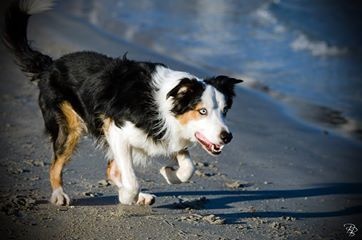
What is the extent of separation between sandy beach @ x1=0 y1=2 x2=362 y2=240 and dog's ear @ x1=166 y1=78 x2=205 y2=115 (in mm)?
904

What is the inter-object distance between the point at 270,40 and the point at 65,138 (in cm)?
934

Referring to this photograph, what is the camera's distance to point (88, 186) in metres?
5.78

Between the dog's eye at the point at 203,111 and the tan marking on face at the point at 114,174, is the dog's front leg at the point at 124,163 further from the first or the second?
the dog's eye at the point at 203,111

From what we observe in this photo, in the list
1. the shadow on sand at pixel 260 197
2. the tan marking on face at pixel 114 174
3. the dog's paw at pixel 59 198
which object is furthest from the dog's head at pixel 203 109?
the dog's paw at pixel 59 198

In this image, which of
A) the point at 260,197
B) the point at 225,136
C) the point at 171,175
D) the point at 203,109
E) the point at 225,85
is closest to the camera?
the point at 225,136

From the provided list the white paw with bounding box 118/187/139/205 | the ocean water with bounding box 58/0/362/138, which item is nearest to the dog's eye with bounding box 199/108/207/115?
the white paw with bounding box 118/187/139/205

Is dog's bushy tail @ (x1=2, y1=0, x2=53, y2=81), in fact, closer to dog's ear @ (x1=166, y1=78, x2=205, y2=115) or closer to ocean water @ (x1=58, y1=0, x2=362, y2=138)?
dog's ear @ (x1=166, y1=78, x2=205, y2=115)

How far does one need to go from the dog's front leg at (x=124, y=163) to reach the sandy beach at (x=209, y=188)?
0.13 m

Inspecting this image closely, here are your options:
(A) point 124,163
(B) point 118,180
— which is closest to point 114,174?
(B) point 118,180

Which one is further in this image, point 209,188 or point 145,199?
point 209,188

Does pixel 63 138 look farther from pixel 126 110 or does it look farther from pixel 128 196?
pixel 128 196

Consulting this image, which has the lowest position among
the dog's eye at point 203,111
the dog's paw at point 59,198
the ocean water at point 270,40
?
the dog's paw at point 59,198

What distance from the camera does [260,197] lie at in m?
5.97

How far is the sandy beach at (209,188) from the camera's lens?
4.86 m
